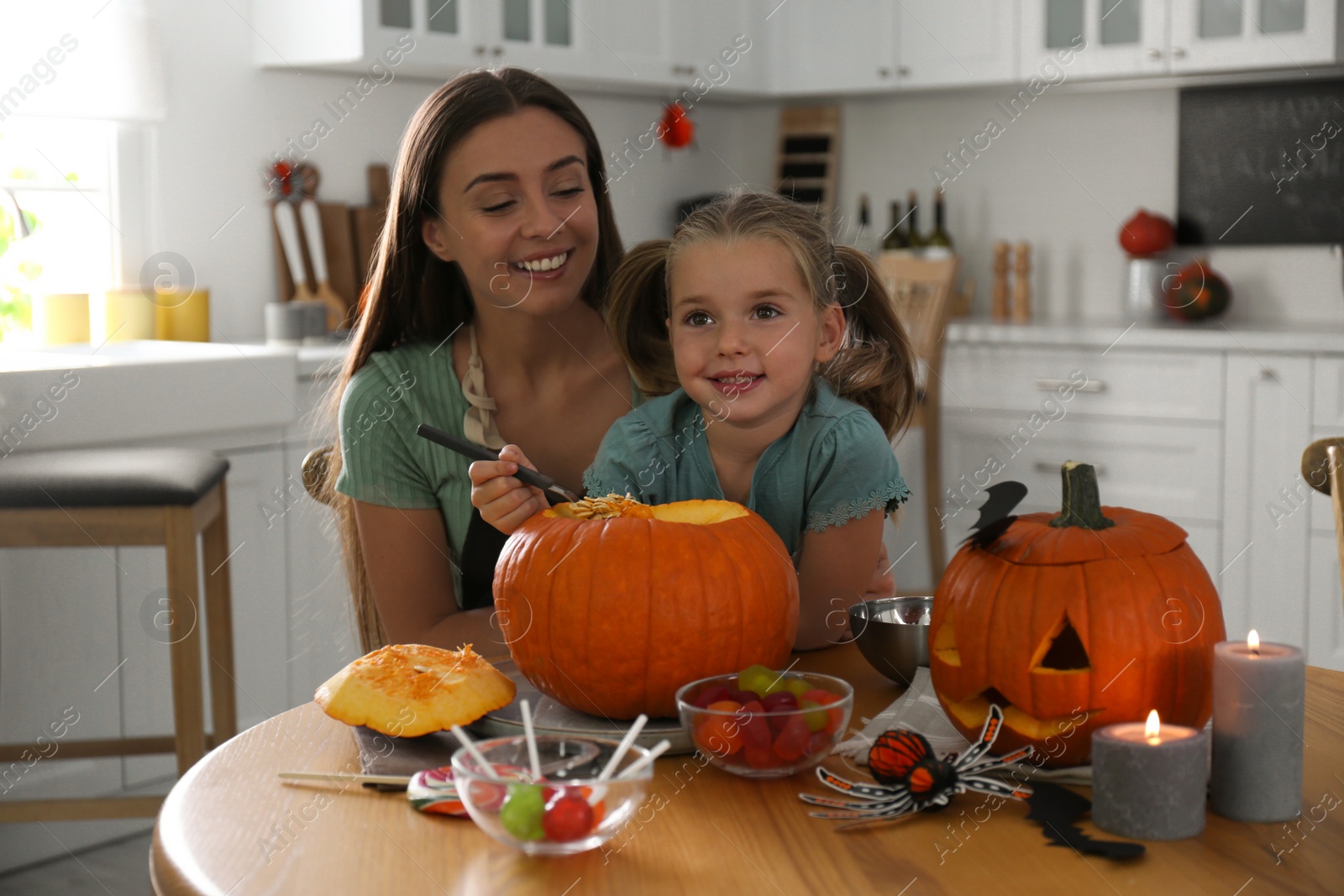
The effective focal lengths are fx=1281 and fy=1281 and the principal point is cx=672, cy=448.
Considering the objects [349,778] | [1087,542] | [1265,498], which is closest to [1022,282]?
[1265,498]

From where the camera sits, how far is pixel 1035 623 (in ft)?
2.76

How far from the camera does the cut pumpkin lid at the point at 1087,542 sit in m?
0.85

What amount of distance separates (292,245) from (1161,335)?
2224 mm

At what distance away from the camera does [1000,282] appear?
157 inches

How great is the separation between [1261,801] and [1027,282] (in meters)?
3.35

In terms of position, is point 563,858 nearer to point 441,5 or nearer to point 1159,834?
point 1159,834

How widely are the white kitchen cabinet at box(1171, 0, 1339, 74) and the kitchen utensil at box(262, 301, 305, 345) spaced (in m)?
2.36

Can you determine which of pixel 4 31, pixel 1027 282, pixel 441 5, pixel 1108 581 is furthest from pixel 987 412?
pixel 1108 581

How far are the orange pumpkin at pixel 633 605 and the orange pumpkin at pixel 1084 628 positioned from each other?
0.15m

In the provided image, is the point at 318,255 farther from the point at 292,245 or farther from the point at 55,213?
the point at 55,213

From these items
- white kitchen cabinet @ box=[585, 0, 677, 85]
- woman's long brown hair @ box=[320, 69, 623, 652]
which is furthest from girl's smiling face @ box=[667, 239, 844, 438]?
white kitchen cabinet @ box=[585, 0, 677, 85]

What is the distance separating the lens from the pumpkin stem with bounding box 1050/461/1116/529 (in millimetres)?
852

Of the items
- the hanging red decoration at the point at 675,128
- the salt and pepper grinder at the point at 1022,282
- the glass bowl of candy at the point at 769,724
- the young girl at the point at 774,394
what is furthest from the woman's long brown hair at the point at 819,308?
the hanging red decoration at the point at 675,128

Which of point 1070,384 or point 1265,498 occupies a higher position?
point 1070,384
